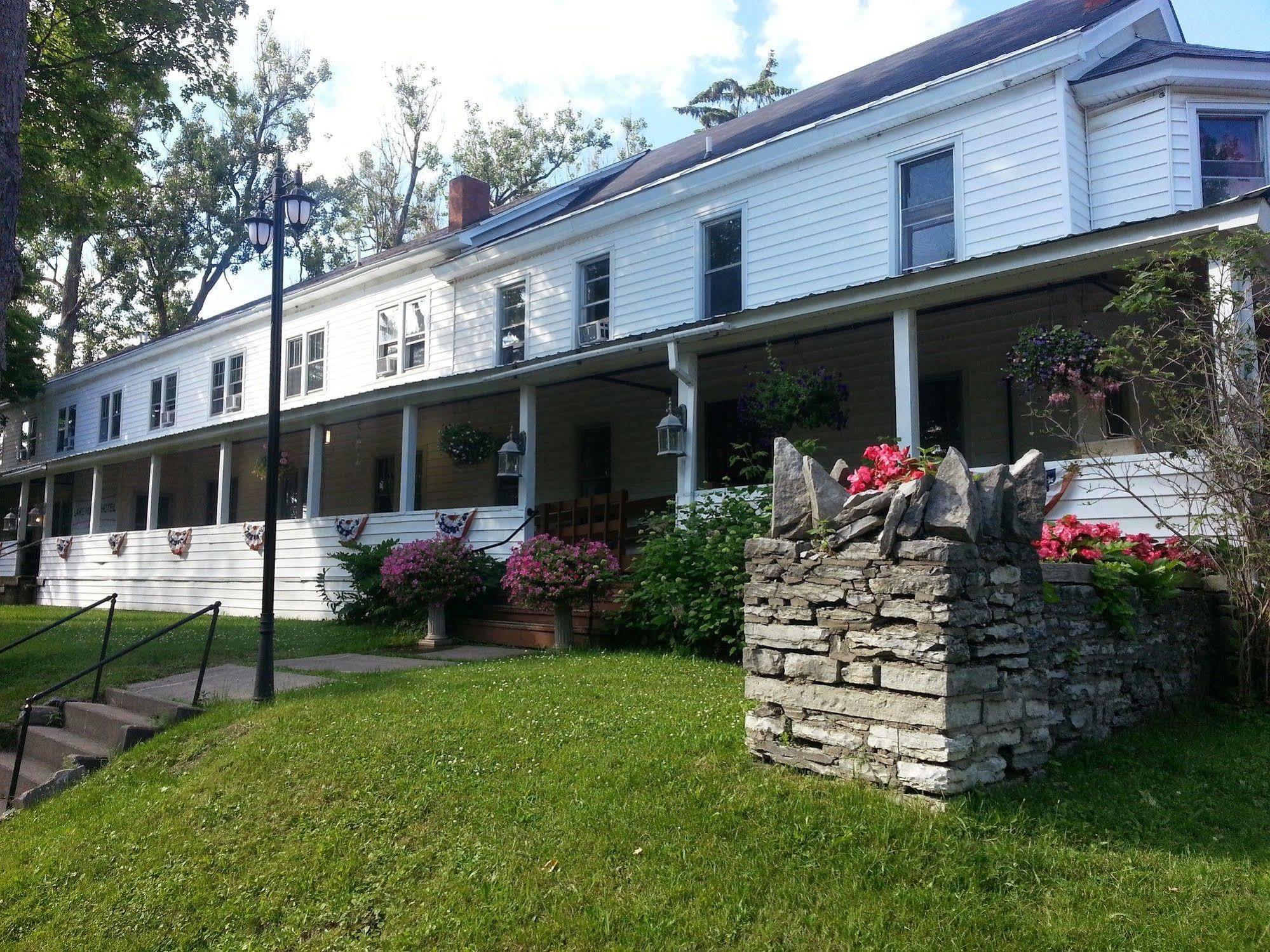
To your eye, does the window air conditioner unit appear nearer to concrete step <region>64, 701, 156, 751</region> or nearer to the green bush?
the green bush

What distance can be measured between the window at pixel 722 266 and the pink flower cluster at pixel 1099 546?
789 centimetres

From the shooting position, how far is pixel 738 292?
48.0ft

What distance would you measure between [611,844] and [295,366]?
1999cm

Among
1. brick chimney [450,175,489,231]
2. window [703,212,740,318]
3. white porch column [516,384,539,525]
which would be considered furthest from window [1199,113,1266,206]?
brick chimney [450,175,489,231]

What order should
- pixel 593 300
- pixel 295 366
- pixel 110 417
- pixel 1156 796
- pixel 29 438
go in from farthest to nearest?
pixel 29 438
pixel 110 417
pixel 295 366
pixel 593 300
pixel 1156 796

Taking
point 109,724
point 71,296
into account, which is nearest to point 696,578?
point 109,724

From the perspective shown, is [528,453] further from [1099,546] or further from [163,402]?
[163,402]

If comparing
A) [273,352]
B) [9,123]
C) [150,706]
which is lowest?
[150,706]

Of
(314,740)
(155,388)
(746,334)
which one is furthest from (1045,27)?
(155,388)

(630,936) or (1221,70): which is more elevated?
(1221,70)

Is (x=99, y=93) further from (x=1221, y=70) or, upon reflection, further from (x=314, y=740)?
(x=1221, y=70)

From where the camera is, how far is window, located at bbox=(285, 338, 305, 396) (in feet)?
74.4

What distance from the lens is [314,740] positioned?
7.22 metres

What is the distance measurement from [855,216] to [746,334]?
8.83ft
